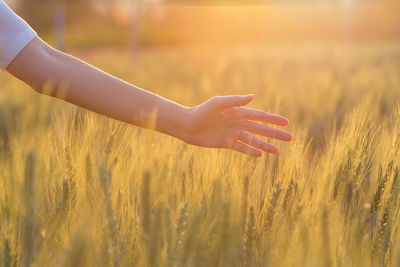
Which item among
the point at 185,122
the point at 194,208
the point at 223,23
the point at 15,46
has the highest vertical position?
the point at 223,23

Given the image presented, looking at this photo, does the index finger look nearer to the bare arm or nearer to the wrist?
the bare arm

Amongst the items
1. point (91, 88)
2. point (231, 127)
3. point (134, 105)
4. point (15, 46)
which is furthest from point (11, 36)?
point (231, 127)

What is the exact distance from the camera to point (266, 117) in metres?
1.35

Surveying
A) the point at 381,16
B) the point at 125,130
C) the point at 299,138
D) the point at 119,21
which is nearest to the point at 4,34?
the point at 125,130

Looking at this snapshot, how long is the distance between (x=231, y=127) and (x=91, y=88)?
40 centimetres

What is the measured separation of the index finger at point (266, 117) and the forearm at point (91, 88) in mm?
176

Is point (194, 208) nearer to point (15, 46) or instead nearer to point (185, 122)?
point (185, 122)

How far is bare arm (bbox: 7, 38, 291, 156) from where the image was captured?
132cm

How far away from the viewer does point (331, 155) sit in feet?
4.12

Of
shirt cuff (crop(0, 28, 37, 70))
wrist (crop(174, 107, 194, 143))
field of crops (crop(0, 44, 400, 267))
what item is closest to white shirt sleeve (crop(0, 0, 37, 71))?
shirt cuff (crop(0, 28, 37, 70))

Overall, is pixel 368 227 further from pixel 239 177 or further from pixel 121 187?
pixel 121 187

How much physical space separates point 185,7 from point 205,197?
2079cm

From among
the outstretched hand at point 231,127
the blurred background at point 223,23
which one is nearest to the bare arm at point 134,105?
the outstretched hand at point 231,127

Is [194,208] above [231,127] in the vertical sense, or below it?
below
